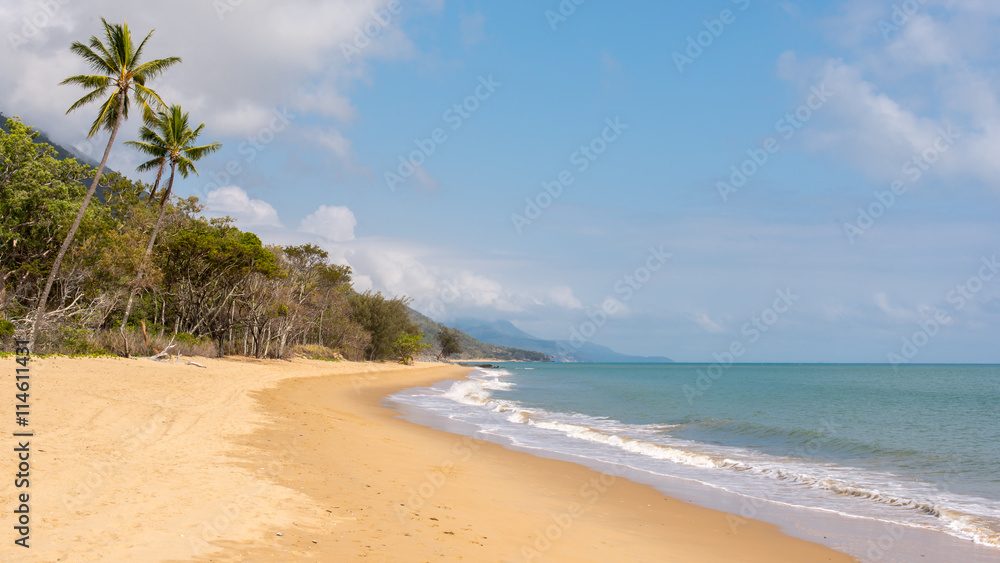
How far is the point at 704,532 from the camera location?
833cm

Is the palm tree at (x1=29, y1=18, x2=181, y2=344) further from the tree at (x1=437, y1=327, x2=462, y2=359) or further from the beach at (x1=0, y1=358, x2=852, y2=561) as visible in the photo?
the tree at (x1=437, y1=327, x2=462, y2=359)

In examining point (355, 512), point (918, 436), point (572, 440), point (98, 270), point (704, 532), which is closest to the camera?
point (355, 512)

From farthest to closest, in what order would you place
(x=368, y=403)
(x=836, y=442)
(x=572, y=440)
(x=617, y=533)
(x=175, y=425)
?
(x=368, y=403)
(x=836, y=442)
(x=572, y=440)
(x=175, y=425)
(x=617, y=533)

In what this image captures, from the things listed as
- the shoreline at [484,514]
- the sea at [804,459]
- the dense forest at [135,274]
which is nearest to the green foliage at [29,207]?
the dense forest at [135,274]

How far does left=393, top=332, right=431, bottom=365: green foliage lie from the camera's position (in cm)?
6831

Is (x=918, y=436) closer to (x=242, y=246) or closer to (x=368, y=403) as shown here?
(x=368, y=403)

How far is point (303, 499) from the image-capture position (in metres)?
6.93

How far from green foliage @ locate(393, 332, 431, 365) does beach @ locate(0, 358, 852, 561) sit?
54.2 meters

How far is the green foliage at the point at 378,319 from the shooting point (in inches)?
2537

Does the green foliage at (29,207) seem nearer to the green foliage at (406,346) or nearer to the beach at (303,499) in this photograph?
the beach at (303,499)

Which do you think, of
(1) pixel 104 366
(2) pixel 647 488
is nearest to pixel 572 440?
(2) pixel 647 488

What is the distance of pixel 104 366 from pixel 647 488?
1866cm

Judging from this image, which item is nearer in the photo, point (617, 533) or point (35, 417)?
point (617, 533)

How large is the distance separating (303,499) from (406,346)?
62906mm
